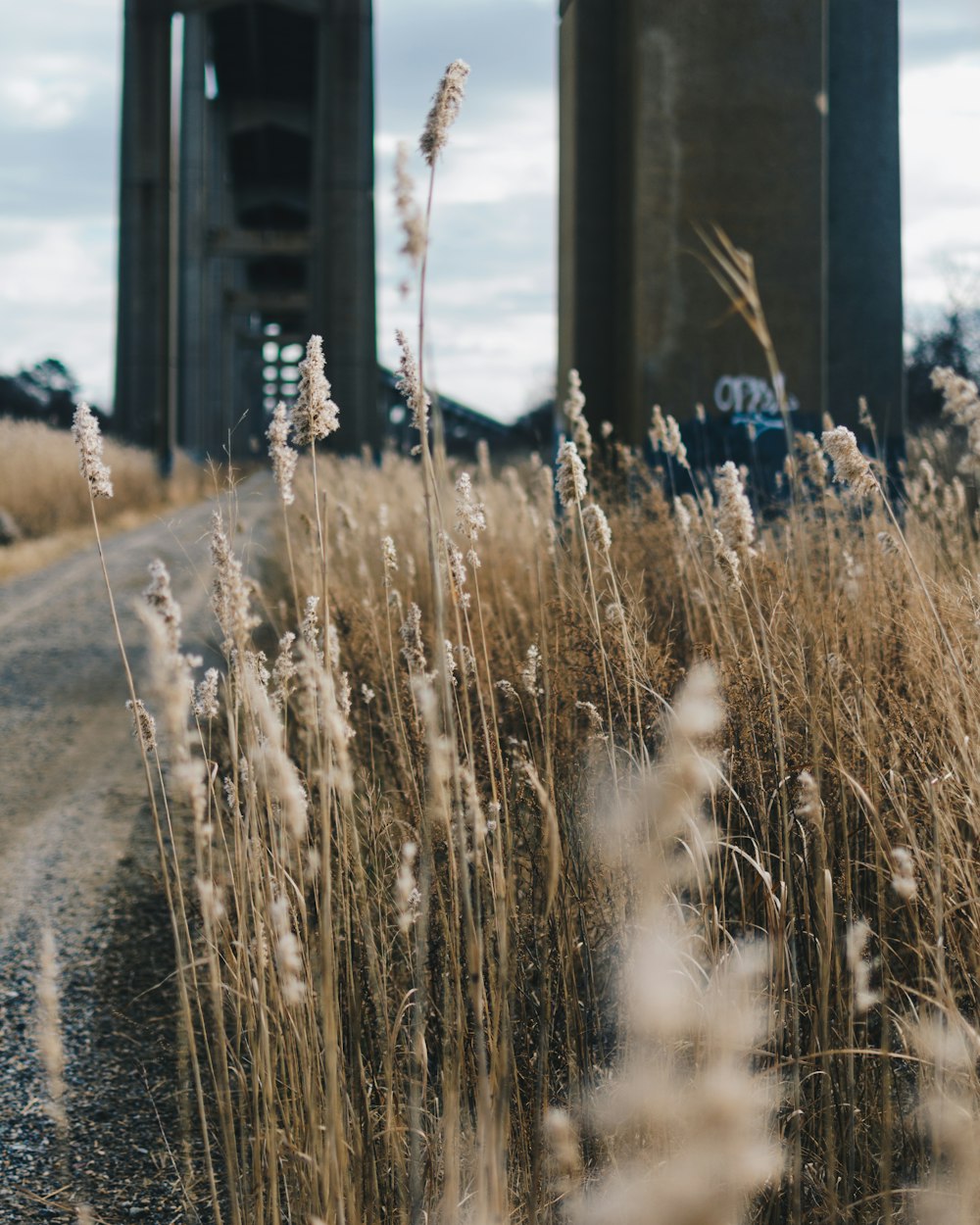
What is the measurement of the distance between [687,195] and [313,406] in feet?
15.4

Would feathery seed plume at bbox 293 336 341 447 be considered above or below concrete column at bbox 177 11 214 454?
below

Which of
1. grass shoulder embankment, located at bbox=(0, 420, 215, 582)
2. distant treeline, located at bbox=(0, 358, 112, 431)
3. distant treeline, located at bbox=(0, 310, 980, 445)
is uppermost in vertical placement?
distant treeline, located at bbox=(0, 358, 112, 431)

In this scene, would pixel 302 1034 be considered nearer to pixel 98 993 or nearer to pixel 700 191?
pixel 98 993

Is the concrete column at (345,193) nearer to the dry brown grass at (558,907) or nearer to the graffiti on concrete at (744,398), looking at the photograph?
the graffiti on concrete at (744,398)

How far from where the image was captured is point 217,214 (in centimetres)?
3006

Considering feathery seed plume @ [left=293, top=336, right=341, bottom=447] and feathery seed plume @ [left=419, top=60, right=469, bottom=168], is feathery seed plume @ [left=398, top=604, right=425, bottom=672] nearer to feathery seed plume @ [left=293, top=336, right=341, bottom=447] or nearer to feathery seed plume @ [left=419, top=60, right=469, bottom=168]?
feathery seed plume @ [left=293, top=336, right=341, bottom=447]

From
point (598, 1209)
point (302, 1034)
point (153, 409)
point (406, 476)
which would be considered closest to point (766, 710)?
point (302, 1034)

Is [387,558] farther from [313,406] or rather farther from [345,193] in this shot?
[345,193]

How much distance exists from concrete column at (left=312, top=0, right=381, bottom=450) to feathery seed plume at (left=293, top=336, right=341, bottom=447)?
19779 millimetres

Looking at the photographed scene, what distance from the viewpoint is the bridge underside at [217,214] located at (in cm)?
1955

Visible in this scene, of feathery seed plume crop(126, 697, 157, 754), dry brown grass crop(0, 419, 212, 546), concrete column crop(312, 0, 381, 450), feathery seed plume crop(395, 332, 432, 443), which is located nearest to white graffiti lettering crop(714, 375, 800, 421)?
feathery seed plume crop(395, 332, 432, 443)

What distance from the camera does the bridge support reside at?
565cm

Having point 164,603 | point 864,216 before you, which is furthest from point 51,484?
point 164,603

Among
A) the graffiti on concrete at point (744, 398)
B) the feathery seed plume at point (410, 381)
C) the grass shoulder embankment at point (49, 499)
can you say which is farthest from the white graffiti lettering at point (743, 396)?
the grass shoulder embankment at point (49, 499)
